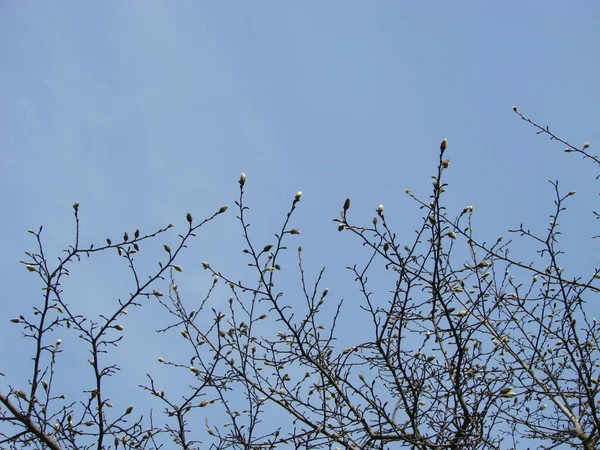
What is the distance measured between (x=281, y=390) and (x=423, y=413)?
1215mm

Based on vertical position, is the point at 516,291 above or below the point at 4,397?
above

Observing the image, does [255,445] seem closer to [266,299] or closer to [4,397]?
[266,299]

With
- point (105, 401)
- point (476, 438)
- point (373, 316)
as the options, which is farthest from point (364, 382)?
point (105, 401)

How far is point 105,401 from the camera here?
12.8 ft

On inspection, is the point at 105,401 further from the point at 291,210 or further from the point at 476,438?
the point at 476,438

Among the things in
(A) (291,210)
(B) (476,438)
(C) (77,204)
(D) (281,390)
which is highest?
(C) (77,204)

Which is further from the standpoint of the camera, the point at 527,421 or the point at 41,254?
the point at 527,421

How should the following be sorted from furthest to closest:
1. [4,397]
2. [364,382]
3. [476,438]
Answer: [364,382]
[476,438]
[4,397]

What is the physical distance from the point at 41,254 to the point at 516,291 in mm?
4625

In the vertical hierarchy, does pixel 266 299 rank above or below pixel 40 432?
above

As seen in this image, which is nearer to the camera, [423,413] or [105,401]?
[105,401]

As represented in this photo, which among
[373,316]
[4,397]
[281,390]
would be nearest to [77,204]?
[4,397]

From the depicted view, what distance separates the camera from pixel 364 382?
4.18 meters

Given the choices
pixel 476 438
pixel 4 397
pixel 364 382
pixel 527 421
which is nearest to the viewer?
pixel 4 397
